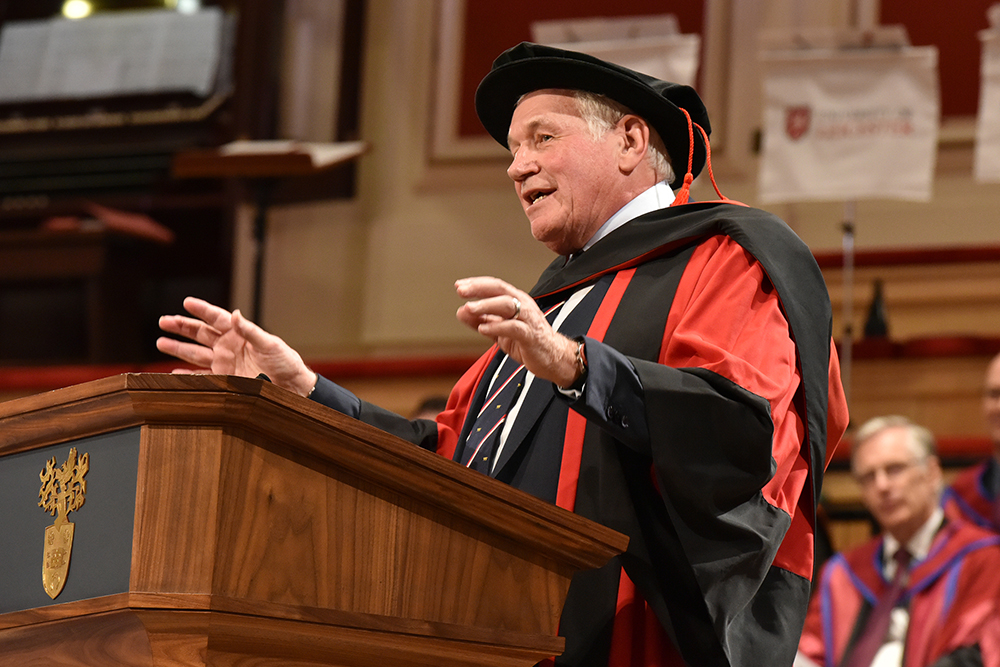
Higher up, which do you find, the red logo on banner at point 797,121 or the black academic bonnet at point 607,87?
the red logo on banner at point 797,121

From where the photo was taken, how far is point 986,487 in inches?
174

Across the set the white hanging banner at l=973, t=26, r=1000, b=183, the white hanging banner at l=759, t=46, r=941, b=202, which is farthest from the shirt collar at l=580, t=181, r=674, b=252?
the white hanging banner at l=973, t=26, r=1000, b=183

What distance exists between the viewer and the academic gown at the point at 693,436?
1.47 m

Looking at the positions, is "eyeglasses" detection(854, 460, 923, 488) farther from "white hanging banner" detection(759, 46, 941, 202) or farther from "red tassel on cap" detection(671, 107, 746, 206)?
"red tassel on cap" detection(671, 107, 746, 206)

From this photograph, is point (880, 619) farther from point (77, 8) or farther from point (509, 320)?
point (77, 8)

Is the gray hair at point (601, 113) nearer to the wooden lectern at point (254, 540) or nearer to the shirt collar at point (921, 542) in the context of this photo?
the wooden lectern at point (254, 540)

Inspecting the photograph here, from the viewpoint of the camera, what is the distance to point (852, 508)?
15.5ft

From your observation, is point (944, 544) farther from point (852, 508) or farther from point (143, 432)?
point (143, 432)

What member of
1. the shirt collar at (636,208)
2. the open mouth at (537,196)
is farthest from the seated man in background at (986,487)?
the open mouth at (537,196)

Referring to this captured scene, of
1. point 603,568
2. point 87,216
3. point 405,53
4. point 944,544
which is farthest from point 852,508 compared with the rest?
point 87,216

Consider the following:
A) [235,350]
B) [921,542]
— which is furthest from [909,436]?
[235,350]

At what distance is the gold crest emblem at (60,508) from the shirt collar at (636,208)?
973mm

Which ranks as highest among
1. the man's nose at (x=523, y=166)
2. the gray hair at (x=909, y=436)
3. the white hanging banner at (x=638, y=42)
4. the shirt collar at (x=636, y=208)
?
the white hanging banner at (x=638, y=42)

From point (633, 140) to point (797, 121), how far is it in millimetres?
3898
